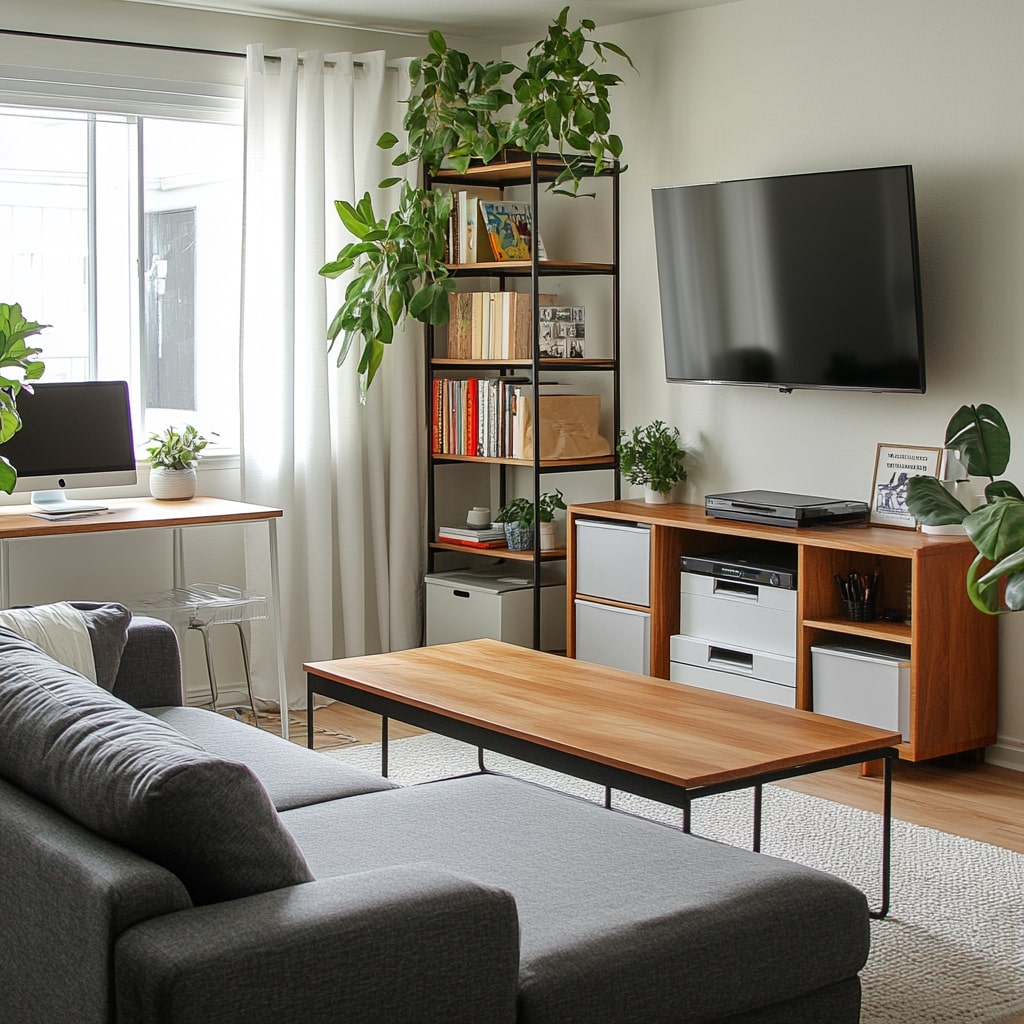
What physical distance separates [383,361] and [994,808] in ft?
9.13

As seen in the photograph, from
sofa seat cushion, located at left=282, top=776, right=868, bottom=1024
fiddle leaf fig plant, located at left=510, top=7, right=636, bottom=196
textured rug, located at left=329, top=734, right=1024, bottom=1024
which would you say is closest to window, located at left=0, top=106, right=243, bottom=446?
fiddle leaf fig plant, located at left=510, top=7, right=636, bottom=196

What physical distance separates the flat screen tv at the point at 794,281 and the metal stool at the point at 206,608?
169 cm

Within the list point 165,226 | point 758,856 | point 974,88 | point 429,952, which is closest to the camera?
point 429,952

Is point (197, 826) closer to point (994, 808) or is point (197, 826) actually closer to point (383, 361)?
point (994, 808)

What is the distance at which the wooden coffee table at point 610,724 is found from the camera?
9.25 ft

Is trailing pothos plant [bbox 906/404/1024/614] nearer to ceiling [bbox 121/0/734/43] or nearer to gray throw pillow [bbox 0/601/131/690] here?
ceiling [bbox 121/0/734/43]

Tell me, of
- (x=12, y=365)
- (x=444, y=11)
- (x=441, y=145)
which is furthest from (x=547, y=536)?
→ (x=12, y=365)

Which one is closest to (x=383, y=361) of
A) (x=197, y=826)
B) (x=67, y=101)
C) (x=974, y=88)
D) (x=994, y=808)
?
(x=67, y=101)

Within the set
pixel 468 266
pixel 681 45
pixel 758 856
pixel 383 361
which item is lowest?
pixel 758 856

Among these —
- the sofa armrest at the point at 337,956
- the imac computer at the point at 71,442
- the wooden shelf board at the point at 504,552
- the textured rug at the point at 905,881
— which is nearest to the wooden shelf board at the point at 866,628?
the textured rug at the point at 905,881

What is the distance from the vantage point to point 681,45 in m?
5.21

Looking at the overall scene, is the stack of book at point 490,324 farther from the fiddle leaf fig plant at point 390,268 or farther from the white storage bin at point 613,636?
the white storage bin at point 613,636

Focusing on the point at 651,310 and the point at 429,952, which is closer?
the point at 429,952

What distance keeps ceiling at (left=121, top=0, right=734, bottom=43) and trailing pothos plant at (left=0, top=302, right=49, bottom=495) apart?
1.44 meters
